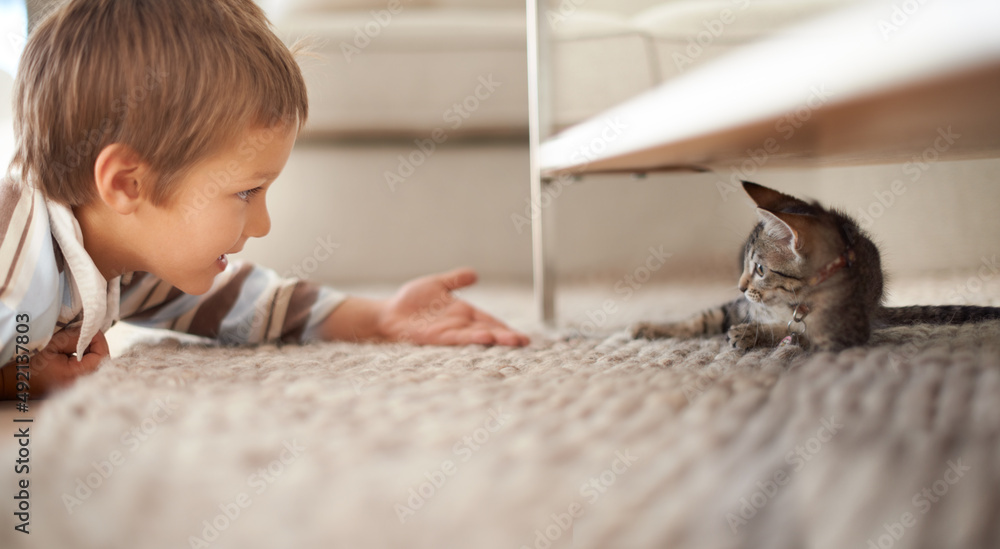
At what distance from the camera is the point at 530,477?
A: 0.29 meters

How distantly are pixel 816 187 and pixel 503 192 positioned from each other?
83cm

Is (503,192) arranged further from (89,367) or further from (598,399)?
(598,399)

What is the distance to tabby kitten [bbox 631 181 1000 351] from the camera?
1.79 feet
